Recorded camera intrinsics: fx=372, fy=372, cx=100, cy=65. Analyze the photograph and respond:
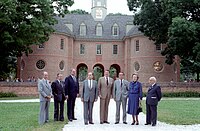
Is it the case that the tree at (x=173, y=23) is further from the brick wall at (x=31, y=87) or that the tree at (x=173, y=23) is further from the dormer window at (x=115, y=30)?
the dormer window at (x=115, y=30)

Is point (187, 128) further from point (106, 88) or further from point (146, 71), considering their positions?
point (146, 71)

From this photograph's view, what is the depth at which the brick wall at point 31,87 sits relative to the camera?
3784 cm

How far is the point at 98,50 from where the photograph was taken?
175 ft

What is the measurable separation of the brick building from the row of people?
31.7m

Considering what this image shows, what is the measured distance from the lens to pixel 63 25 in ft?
162

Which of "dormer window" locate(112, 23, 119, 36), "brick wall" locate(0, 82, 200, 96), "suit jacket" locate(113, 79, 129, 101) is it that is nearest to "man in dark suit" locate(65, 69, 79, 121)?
"suit jacket" locate(113, 79, 129, 101)

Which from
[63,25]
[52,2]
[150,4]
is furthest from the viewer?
[63,25]

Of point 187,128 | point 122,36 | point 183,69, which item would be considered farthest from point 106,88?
point 183,69

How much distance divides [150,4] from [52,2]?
1055 centimetres

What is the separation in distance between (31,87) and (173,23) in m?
16.0

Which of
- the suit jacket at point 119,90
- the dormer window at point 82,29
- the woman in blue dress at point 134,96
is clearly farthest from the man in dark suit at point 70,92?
Result: the dormer window at point 82,29

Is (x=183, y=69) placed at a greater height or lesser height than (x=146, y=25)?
lesser

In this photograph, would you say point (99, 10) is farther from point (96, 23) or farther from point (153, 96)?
point (153, 96)

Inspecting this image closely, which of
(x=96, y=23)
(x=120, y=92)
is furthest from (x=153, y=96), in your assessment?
(x=96, y=23)
